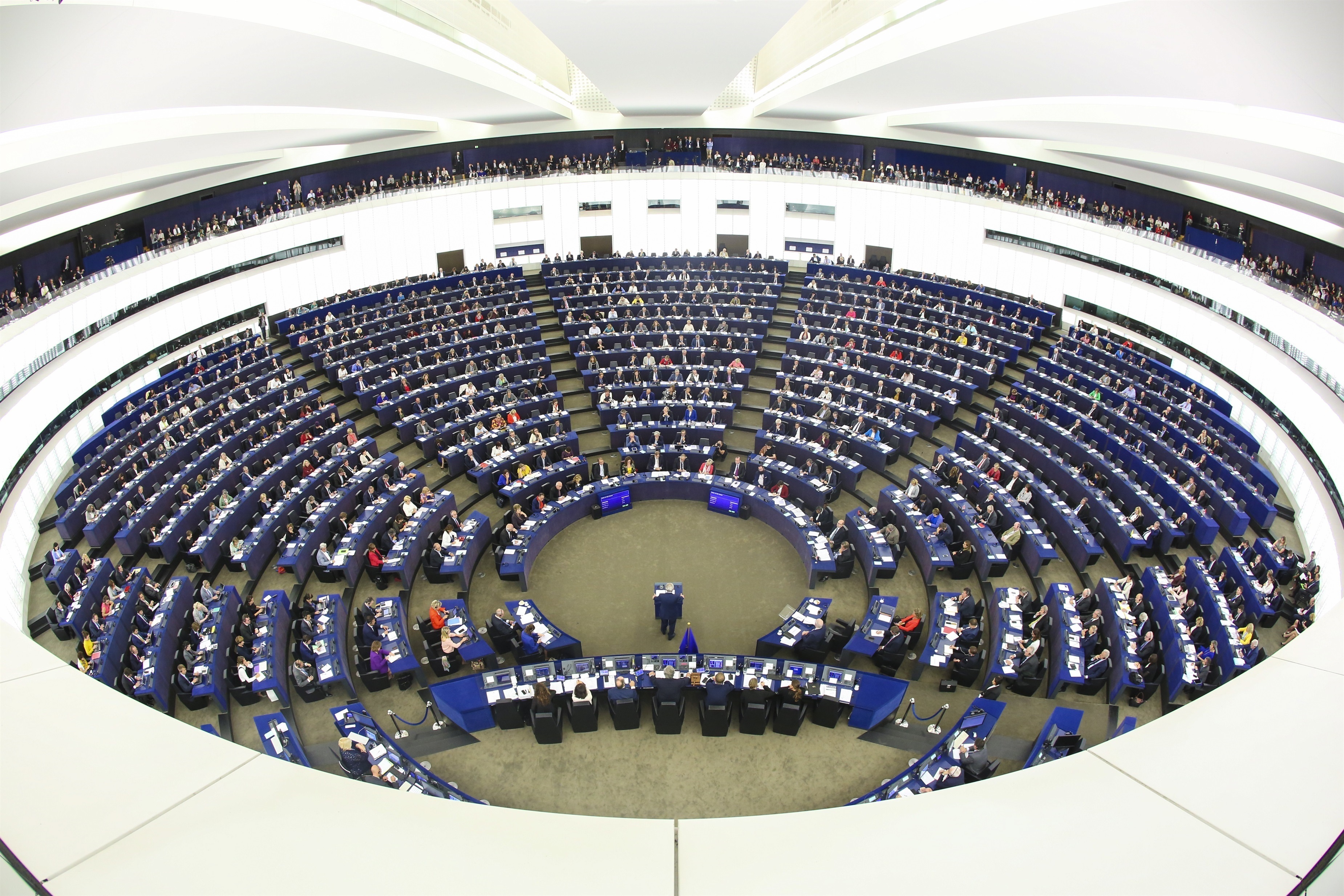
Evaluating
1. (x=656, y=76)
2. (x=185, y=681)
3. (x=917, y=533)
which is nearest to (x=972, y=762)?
(x=917, y=533)

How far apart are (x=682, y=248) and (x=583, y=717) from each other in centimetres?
2366

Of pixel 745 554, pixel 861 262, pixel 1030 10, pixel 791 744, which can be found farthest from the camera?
pixel 861 262

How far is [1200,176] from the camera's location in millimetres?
20766

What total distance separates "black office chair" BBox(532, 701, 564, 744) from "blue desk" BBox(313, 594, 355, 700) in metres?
3.13

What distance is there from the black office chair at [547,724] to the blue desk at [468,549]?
13.3ft

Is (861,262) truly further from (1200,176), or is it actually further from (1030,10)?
(1030,10)

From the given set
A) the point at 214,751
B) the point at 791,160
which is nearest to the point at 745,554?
the point at 214,751

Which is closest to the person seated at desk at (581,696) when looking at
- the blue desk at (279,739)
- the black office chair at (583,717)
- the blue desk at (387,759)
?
the black office chair at (583,717)

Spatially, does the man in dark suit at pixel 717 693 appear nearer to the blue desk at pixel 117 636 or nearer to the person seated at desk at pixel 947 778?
the person seated at desk at pixel 947 778

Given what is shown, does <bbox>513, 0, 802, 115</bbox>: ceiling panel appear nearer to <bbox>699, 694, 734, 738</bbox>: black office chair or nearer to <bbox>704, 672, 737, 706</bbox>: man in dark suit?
<bbox>704, 672, 737, 706</bbox>: man in dark suit

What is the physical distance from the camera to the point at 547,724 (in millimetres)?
12125

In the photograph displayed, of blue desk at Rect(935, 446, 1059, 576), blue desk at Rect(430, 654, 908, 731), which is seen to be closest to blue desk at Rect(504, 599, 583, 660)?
blue desk at Rect(430, 654, 908, 731)

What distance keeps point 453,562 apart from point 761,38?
1127cm

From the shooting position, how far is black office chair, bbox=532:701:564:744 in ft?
39.7
